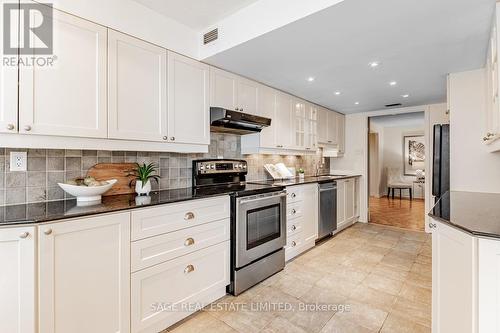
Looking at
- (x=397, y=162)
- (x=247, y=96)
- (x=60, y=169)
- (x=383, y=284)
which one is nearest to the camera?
(x=60, y=169)

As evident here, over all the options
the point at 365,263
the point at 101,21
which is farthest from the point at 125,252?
the point at 365,263

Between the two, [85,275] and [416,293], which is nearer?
[85,275]

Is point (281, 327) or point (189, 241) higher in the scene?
point (189, 241)

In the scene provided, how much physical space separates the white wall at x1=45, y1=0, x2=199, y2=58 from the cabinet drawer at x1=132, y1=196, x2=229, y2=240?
143 centimetres

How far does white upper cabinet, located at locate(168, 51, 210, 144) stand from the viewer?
2.20 m

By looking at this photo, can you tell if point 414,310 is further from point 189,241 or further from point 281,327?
point 189,241

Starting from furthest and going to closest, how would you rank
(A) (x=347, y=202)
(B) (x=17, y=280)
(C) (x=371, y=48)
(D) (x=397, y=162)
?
(D) (x=397, y=162) → (A) (x=347, y=202) → (C) (x=371, y=48) → (B) (x=17, y=280)

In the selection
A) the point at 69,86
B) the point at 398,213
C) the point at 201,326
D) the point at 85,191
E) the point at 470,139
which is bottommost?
the point at 201,326

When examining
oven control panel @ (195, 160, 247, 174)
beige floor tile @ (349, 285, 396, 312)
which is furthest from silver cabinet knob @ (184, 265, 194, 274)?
beige floor tile @ (349, 285, 396, 312)

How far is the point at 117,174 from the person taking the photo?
83.1 inches

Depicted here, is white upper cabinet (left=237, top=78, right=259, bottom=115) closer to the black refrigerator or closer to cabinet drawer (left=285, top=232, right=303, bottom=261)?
cabinet drawer (left=285, top=232, right=303, bottom=261)

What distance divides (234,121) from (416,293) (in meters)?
2.50

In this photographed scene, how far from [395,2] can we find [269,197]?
1905 mm

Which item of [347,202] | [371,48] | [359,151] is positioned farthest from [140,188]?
[359,151]
